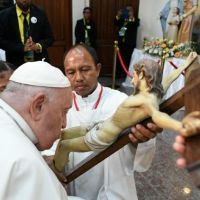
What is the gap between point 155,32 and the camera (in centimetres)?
930

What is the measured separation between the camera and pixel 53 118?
1.40 meters

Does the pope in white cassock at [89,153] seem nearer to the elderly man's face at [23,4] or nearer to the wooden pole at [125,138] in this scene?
the wooden pole at [125,138]

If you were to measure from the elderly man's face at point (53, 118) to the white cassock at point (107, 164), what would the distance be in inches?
21.0

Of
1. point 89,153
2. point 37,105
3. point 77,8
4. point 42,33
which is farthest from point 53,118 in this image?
point 77,8

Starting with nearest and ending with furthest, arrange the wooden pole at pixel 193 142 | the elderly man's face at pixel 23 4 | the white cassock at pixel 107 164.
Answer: the wooden pole at pixel 193 142 < the white cassock at pixel 107 164 < the elderly man's face at pixel 23 4

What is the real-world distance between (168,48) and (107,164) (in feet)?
16.8

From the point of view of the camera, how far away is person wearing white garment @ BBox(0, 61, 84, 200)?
121cm

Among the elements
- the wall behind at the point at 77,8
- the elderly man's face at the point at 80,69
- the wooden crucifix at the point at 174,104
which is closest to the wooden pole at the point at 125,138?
the wooden crucifix at the point at 174,104

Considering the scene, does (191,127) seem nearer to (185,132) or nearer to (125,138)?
(185,132)

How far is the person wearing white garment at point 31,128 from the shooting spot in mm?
1208

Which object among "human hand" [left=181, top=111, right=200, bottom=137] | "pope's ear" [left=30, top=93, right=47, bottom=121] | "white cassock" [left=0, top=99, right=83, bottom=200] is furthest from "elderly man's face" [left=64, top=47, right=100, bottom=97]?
"human hand" [left=181, top=111, right=200, bottom=137]

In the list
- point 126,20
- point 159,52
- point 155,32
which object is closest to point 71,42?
point 126,20

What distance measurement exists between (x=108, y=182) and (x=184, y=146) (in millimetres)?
1344

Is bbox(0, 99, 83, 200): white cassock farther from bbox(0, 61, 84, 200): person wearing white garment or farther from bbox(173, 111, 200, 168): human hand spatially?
bbox(173, 111, 200, 168): human hand
